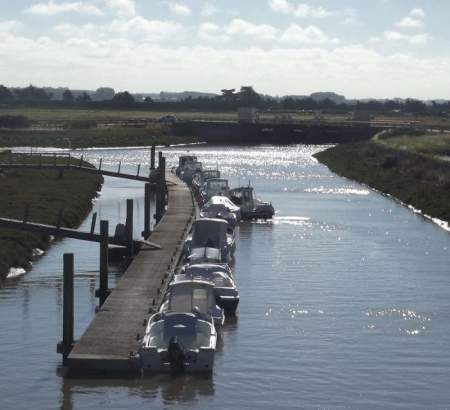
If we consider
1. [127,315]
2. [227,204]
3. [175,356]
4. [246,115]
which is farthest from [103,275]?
[246,115]

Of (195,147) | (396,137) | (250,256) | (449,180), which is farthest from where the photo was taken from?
(195,147)

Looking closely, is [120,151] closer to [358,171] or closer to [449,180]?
[358,171]

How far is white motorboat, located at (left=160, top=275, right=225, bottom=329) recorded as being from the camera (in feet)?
113

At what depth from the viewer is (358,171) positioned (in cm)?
10381

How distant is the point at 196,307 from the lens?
34531 millimetres

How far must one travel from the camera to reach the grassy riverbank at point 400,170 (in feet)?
242

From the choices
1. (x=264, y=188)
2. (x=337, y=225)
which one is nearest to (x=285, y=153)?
(x=264, y=188)

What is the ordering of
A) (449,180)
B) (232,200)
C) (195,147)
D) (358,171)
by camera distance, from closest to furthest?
1. (232,200)
2. (449,180)
3. (358,171)
4. (195,147)

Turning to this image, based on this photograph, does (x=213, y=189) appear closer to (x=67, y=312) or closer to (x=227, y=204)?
(x=227, y=204)

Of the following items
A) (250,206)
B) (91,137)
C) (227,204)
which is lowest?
(91,137)

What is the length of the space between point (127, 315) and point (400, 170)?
2526 inches

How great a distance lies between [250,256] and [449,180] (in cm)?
2912

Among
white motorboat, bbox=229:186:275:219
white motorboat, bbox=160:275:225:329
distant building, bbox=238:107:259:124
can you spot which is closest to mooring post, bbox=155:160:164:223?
white motorboat, bbox=229:186:275:219

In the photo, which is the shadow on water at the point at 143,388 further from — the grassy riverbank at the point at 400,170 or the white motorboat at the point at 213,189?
the white motorboat at the point at 213,189
